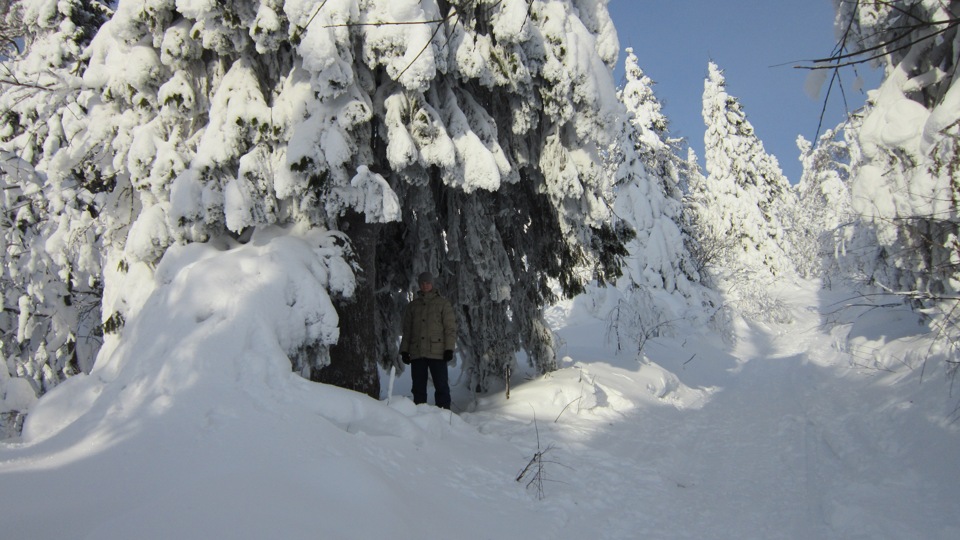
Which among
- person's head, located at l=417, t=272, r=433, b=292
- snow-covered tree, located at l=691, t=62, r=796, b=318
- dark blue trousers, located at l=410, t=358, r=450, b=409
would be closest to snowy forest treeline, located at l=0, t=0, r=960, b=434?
person's head, located at l=417, t=272, r=433, b=292

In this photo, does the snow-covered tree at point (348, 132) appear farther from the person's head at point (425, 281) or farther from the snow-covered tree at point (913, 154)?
the snow-covered tree at point (913, 154)

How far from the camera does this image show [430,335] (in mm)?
6449

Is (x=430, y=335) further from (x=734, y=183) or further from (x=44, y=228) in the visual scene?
(x=734, y=183)

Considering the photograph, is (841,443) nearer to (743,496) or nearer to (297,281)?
(743,496)

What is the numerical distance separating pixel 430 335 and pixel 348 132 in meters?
Answer: 2.43

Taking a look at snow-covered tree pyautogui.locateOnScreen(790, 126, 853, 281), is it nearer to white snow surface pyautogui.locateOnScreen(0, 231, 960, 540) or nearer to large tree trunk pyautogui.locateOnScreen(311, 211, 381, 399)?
white snow surface pyautogui.locateOnScreen(0, 231, 960, 540)

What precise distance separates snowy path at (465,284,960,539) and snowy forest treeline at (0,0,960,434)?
3.96 feet

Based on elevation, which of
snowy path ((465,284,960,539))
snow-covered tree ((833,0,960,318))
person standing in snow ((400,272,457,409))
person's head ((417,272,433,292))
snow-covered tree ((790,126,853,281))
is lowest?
snowy path ((465,284,960,539))

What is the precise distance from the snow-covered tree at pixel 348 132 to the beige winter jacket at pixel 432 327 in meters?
0.45

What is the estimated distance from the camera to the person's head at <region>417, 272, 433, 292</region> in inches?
253

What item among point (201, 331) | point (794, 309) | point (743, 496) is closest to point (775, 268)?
point (794, 309)

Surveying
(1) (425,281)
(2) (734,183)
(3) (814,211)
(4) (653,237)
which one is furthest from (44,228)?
(3) (814,211)

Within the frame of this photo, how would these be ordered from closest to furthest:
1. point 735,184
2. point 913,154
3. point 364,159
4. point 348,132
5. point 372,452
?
point 372,452 → point 348,132 → point 364,159 → point 913,154 → point 735,184

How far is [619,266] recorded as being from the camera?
7746 millimetres
